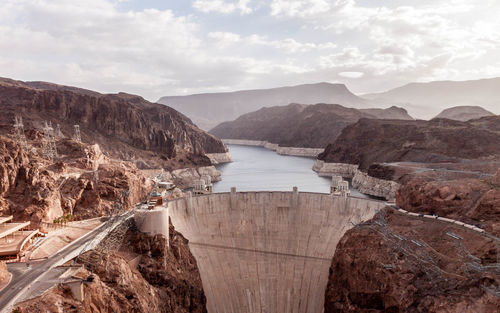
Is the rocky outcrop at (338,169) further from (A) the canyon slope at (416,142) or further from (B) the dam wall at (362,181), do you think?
(A) the canyon slope at (416,142)

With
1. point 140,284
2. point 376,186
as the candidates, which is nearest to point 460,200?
point 140,284

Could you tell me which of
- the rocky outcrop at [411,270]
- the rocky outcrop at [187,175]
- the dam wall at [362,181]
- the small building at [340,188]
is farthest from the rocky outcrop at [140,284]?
the rocky outcrop at [187,175]

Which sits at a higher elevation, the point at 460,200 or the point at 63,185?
the point at 63,185

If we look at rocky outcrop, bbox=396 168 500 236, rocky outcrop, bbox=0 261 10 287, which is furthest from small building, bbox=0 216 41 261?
rocky outcrop, bbox=396 168 500 236

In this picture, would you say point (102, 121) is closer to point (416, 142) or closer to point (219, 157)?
point (219, 157)

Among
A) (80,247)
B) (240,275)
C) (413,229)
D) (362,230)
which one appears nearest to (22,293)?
(80,247)

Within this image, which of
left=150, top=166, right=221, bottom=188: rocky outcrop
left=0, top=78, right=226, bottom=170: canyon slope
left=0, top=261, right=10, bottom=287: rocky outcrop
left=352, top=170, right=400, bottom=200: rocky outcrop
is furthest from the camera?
left=0, top=78, right=226, bottom=170: canyon slope

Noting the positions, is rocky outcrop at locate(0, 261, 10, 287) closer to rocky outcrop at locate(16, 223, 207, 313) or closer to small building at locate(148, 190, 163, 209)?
rocky outcrop at locate(16, 223, 207, 313)
